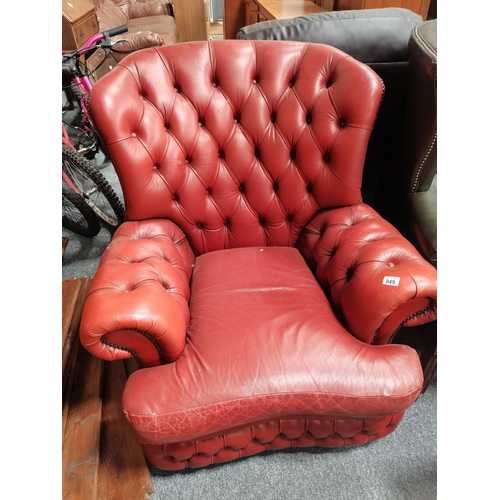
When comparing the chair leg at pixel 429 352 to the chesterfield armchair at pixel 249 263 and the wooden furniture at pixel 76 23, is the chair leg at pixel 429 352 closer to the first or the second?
the chesterfield armchair at pixel 249 263

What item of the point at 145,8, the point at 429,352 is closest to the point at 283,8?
the point at 145,8

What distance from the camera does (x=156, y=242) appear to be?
1.13m

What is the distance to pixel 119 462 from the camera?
3.62 ft

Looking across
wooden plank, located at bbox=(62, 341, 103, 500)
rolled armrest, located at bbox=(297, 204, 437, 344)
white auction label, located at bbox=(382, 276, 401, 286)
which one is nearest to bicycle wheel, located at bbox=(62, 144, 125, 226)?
wooden plank, located at bbox=(62, 341, 103, 500)

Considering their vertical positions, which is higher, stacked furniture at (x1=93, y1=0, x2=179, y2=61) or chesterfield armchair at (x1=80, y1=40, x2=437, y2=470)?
stacked furniture at (x1=93, y1=0, x2=179, y2=61)

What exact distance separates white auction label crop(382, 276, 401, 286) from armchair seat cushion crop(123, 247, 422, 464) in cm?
19

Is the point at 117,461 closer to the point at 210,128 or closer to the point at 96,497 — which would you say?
the point at 96,497

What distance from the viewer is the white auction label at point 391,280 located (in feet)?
2.99

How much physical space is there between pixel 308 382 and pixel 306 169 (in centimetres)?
69

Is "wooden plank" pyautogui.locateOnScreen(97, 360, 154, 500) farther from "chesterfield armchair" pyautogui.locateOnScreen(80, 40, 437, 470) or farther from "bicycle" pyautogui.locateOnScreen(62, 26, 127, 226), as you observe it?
"bicycle" pyautogui.locateOnScreen(62, 26, 127, 226)

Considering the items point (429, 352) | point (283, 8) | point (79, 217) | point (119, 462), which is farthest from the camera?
point (283, 8)

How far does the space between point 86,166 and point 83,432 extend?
1168mm

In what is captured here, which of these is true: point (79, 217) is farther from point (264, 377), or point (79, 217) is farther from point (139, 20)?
point (139, 20)

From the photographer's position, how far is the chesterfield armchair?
2.89 ft
